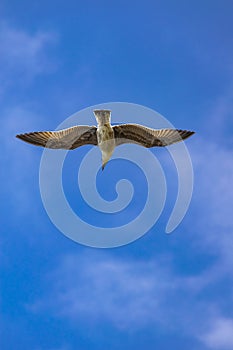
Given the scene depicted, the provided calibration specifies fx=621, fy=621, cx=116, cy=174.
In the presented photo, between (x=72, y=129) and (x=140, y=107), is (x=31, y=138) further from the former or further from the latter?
(x=140, y=107)

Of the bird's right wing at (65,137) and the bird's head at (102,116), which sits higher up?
the bird's right wing at (65,137)

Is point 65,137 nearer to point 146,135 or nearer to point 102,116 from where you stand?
point 102,116

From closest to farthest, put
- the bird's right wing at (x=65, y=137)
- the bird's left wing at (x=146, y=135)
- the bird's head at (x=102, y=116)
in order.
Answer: the bird's head at (x=102, y=116), the bird's left wing at (x=146, y=135), the bird's right wing at (x=65, y=137)

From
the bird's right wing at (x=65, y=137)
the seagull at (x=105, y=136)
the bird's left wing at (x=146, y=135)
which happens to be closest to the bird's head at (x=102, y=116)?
the seagull at (x=105, y=136)

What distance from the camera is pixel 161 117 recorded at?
3039cm

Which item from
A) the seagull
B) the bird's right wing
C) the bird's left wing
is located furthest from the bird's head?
the bird's right wing

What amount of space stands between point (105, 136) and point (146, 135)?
2.08 m

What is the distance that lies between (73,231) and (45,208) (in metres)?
1.84

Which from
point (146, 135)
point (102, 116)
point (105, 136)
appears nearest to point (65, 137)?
point (105, 136)

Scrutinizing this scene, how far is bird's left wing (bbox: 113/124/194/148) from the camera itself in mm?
30766

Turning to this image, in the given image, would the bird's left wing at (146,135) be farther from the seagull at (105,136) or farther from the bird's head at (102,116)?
the bird's head at (102,116)

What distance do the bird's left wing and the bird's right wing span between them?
135 centimetres

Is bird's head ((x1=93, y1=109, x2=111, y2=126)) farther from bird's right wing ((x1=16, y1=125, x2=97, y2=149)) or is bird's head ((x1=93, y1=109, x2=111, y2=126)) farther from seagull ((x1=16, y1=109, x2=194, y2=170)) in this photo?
bird's right wing ((x1=16, y1=125, x2=97, y2=149))

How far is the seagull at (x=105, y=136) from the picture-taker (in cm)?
3091
